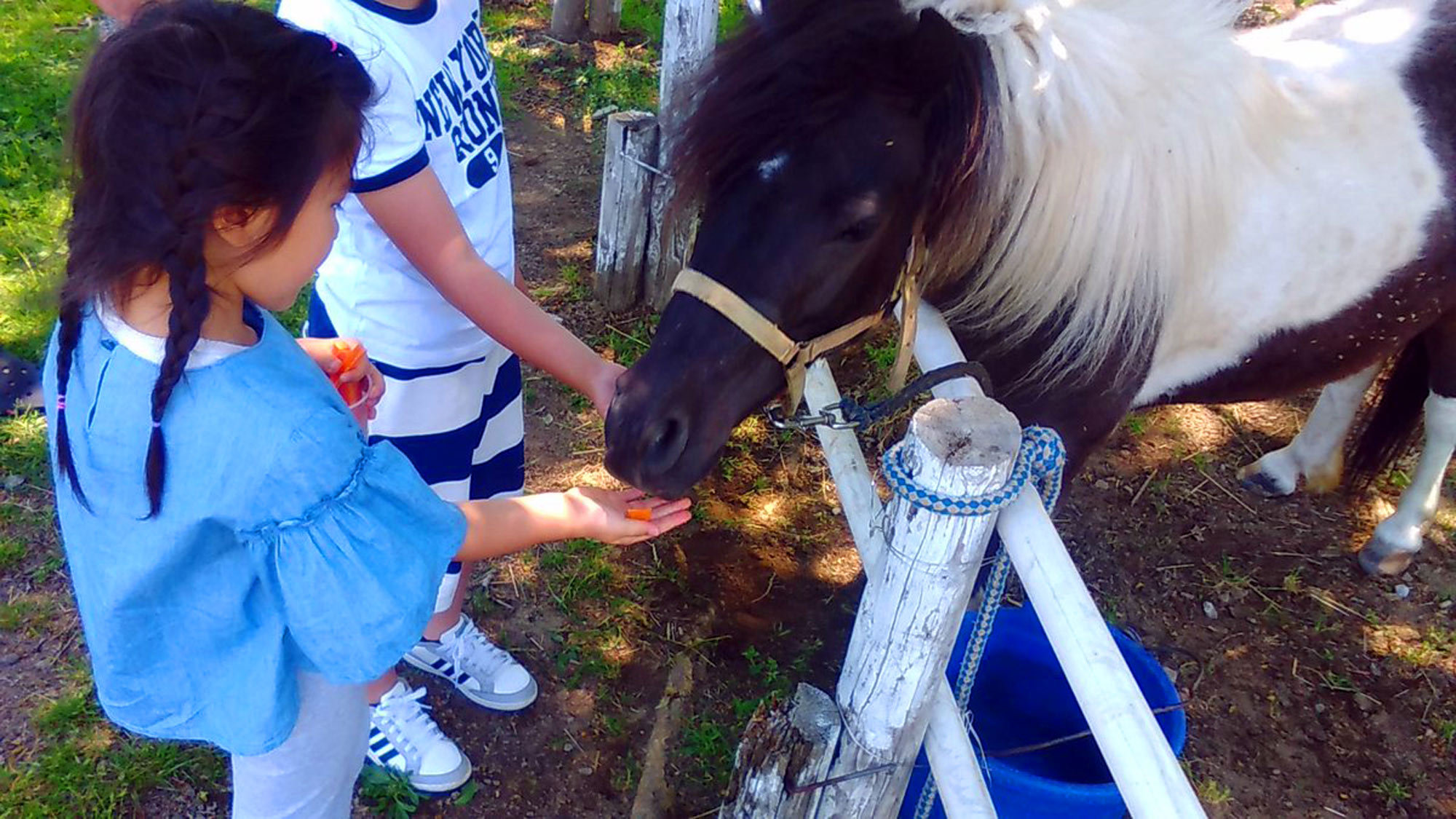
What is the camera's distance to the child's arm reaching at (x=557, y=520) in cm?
127

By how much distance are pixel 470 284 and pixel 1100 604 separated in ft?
7.11

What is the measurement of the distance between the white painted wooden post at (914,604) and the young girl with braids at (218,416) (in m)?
0.56

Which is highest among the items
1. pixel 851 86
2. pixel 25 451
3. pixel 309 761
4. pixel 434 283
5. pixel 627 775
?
pixel 851 86

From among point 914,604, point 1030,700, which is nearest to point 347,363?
point 914,604

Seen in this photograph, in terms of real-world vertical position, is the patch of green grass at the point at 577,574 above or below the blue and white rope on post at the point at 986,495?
below

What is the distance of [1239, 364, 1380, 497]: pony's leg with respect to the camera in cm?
319

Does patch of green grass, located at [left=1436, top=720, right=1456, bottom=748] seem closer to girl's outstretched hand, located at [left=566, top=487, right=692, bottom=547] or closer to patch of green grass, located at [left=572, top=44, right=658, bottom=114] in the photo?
girl's outstretched hand, located at [left=566, top=487, right=692, bottom=547]

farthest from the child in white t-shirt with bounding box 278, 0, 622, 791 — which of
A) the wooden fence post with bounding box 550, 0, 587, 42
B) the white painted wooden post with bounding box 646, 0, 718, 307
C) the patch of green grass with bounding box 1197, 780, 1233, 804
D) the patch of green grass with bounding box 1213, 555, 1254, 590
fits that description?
the wooden fence post with bounding box 550, 0, 587, 42

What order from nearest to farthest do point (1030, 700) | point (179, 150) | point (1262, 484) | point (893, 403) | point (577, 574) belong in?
1. point (179, 150)
2. point (893, 403)
3. point (1030, 700)
4. point (577, 574)
5. point (1262, 484)

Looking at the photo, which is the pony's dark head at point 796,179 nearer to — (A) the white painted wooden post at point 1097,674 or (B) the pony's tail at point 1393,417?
(A) the white painted wooden post at point 1097,674

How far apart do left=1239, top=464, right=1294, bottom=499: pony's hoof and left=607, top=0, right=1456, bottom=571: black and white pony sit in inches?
48.7

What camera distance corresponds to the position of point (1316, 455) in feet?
10.8

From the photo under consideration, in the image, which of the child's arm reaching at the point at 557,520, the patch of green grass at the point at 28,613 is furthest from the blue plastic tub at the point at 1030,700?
the patch of green grass at the point at 28,613

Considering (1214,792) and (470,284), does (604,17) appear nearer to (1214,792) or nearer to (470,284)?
(470,284)
